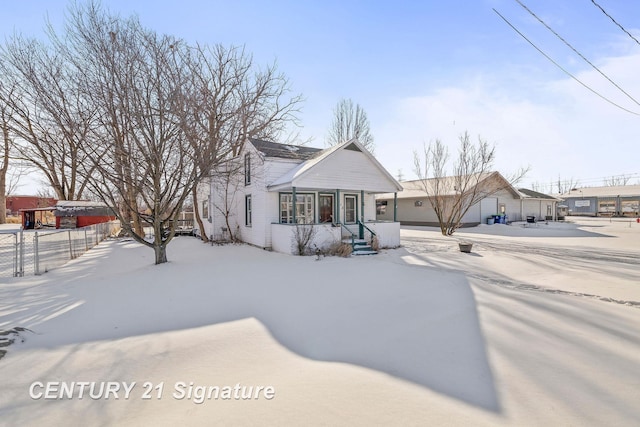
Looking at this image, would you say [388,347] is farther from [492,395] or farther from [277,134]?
[277,134]

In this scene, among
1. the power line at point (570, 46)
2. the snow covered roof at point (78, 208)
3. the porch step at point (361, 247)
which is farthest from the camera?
the snow covered roof at point (78, 208)

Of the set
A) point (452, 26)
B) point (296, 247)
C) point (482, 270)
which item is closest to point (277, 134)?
point (296, 247)

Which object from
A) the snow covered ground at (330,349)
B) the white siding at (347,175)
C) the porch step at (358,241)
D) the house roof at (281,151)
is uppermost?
the house roof at (281,151)

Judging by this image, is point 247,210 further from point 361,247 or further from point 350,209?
point 361,247

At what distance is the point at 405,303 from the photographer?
5.44 metres

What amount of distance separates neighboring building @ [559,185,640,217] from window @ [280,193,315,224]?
47528 mm

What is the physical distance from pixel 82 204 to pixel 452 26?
24495 millimetres

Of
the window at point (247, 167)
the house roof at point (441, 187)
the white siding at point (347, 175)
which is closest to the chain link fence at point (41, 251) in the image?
the window at point (247, 167)

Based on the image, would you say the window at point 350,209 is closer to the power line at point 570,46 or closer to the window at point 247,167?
the window at point 247,167

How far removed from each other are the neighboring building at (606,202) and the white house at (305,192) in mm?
45052

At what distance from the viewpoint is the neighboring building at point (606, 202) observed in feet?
129

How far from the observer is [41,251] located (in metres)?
9.09

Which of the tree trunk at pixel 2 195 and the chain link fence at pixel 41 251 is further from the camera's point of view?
the tree trunk at pixel 2 195

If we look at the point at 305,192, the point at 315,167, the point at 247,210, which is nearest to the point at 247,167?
the point at 247,210
